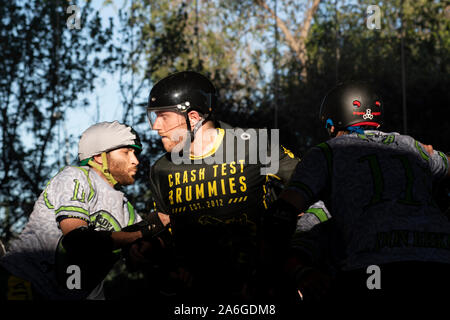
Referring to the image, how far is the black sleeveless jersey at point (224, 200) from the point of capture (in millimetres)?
4379

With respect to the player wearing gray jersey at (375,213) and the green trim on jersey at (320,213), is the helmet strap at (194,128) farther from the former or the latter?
the player wearing gray jersey at (375,213)

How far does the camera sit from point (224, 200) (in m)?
4.45

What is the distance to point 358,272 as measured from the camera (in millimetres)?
2664

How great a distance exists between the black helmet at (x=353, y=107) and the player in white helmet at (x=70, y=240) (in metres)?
1.61

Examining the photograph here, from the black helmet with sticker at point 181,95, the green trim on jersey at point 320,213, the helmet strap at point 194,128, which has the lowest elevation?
the green trim on jersey at point 320,213

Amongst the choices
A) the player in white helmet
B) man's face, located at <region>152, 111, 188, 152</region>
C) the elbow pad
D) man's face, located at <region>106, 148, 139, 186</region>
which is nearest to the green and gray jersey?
the player in white helmet

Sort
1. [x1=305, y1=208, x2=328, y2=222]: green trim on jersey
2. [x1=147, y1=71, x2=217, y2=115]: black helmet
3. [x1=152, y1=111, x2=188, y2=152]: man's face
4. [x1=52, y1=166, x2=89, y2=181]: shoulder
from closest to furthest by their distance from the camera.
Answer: [x1=305, y1=208, x2=328, y2=222]: green trim on jersey
[x1=52, y1=166, x2=89, y2=181]: shoulder
[x1=152, y1=111, x2=188, y2=152]: man's face
[x1=147, y1=71, x2=217, y2=115]: black helmet

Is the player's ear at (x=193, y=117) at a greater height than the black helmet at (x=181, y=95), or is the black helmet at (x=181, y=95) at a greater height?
the black helmet at (x=181, y=95)

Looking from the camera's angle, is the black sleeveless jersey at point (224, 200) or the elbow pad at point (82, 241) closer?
the elbow pad at point (82, 241)

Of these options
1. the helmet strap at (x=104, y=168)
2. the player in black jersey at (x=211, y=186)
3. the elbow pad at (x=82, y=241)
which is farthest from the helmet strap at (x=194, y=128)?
the elbow pad at (x=82, y=241)

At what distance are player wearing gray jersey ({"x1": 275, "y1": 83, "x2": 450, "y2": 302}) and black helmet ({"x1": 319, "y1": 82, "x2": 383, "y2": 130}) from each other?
44cm

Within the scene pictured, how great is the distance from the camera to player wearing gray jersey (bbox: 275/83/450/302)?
2584mm

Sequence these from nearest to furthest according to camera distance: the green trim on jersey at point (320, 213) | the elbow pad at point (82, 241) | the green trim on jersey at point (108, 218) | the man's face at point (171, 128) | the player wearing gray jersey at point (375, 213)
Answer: the player wearing gray jersey at point (375, 213) < the green trim on jersey at point (320, 213) < the elbow pad at point (82, 241) < the green trim on jersey at point (108, 218) < the man's face at point (171, 128)

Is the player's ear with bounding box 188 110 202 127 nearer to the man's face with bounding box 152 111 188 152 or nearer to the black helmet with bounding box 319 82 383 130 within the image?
the man's face with bounding box 152 111 188 152
